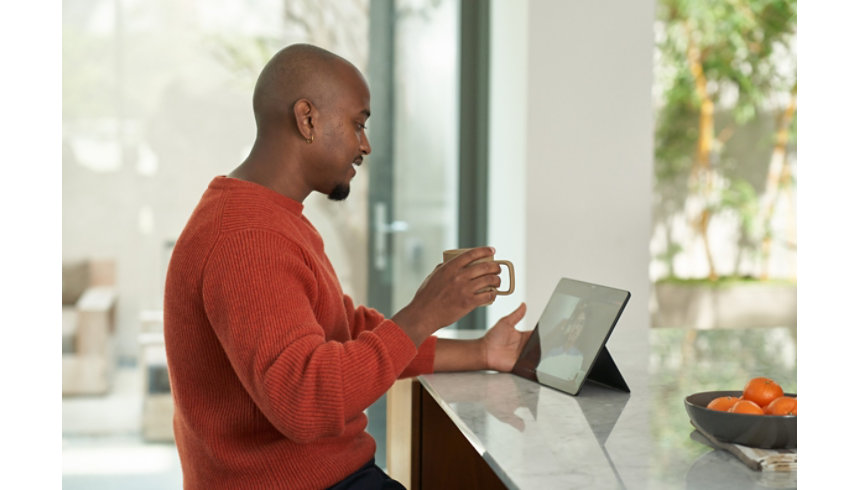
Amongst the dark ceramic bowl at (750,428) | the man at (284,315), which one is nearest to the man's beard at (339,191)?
the man at (284,315)

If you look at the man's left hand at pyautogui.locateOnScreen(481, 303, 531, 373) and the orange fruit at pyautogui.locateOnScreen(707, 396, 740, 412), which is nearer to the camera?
the orange fruit at pyautogui.locateOnScreen(707, 396, 740, 412)

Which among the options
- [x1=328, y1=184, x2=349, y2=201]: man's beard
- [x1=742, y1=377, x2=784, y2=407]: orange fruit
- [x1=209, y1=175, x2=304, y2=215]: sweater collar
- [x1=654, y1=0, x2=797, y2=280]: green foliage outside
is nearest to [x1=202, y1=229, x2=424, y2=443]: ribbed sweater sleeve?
[x1=209, y1=175, x2=304, y2=215]: sweater collar

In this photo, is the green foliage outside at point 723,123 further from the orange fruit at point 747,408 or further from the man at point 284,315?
the orange fruit at point 747,408

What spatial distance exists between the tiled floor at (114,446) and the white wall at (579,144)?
1383mm

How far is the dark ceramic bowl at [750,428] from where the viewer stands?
3.39ft

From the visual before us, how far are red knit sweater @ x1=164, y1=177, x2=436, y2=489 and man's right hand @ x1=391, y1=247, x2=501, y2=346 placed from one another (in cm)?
4

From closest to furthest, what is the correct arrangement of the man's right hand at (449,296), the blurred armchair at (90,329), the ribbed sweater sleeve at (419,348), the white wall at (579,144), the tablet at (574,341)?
the man's right hand at (449,296) < the tablet at (574,341) < the ribbed sweater sleeve at (419,348) < the white wall at (579,144) < the blurred armchair at (90,329)

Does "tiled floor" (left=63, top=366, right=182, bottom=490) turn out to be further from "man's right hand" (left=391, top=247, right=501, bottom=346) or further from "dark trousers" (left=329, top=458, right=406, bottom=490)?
"man's right hand" (left=391, top=247, right=501, bottom=346)

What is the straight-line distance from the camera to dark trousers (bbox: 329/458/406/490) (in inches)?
52.2

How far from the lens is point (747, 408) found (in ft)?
3.53

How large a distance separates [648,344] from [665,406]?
0.59 metres

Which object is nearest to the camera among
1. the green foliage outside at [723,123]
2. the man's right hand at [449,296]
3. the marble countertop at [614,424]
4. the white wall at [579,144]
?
the marble countertop at [614,424]
